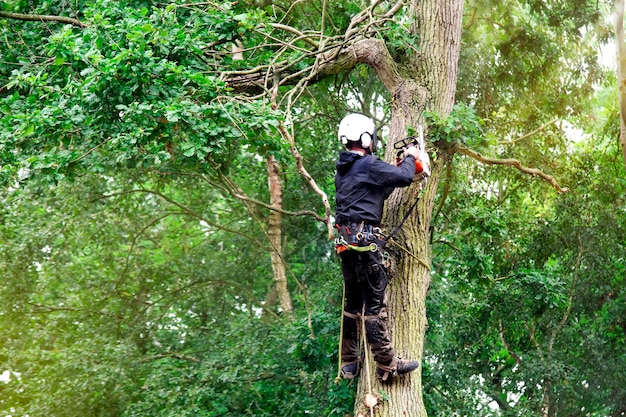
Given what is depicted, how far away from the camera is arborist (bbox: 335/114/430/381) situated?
182 inches

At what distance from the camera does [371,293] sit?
4723 mm

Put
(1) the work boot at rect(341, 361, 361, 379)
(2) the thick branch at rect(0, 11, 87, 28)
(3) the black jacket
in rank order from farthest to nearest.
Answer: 1. (2) the thick branch at rect(0, 11, 87, 28)
2. (1) the work boot at rect(341, 361, 361, 379)
3. (3) the black jacket

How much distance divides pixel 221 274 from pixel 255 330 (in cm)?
244

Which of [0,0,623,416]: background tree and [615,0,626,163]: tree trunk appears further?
[615,0,626,163]: tree trunk

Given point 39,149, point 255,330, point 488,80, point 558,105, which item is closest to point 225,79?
point 39,149

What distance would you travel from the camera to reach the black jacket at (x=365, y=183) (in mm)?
4539

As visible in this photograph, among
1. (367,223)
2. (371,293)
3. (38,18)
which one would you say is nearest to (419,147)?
(367,223)

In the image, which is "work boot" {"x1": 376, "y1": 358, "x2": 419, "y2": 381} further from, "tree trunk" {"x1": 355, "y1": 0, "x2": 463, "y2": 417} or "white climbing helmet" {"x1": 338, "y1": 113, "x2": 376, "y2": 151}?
"white climbing helmet" {"x1": 338, "y1": 113, "x2": 376, "y2": 151}

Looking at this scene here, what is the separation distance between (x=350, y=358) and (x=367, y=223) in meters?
0.94

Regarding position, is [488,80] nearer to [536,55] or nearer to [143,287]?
[536,55]

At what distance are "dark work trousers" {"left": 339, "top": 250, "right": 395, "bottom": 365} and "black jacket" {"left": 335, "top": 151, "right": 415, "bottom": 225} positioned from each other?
0.76 feet

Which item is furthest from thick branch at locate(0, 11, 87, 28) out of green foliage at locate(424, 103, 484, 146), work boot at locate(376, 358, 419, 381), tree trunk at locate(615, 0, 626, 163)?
tree trunk at locate(615, 0, 626, 163)

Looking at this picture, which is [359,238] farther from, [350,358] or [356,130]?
[350,358]

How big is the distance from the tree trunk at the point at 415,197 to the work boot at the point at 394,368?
49mm
